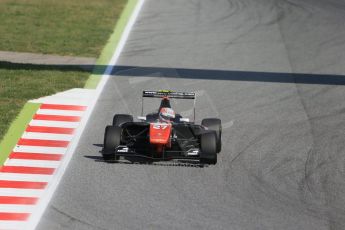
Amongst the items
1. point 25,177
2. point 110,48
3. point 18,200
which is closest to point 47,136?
point 25,177

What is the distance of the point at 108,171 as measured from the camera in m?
17.5

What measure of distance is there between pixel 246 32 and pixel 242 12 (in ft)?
9.36

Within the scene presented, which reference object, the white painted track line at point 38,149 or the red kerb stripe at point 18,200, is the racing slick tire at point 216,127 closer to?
the white painted track line at point 38,149

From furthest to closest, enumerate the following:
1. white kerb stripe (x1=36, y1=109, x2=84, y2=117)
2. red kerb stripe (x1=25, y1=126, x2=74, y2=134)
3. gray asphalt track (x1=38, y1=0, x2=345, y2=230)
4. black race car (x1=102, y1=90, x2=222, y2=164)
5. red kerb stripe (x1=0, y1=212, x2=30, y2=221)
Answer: white kerb stripe (x1=36, y1=109, x2=84, y2=117), red kerb stripe (x1=25, y1=126, x2=74, y2=134), black race car (x1=102, y1=90, x2=222, y2=164), gray asphalt track (x1=38, y1=0, x2=345, y2=230), red kerb stripe (x1=0, y1=212, x2=30, y2=221)

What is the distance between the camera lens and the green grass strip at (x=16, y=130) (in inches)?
736

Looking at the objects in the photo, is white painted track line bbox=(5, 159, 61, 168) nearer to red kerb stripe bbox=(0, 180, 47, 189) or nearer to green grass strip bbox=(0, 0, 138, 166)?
green grass strip bbox=(0, 0, 138, 166)

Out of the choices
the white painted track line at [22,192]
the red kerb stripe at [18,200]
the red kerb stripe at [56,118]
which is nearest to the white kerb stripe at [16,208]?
the red kerb stripe at [18,200]

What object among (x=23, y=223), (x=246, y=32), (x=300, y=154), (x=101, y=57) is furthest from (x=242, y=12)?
(x=23, y=223)

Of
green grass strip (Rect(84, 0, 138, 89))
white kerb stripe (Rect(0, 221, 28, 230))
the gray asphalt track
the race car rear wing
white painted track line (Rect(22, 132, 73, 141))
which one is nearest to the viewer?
white kerb stripe (Rect(0, 221, 28, 230))

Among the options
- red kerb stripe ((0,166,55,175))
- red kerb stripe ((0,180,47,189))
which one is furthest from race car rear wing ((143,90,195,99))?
red kerb stripe ((0,180,47,189))

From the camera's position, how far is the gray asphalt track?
51.3 feet

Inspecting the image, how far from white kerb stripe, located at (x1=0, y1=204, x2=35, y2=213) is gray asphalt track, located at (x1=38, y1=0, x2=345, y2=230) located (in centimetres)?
38

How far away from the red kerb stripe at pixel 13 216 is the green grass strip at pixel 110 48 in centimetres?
Answer: 876

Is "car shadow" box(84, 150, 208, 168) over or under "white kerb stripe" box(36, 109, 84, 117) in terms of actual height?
under
